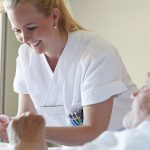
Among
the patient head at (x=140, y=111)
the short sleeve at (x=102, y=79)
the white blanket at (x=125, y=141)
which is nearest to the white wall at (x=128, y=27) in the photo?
the short sleeve at (x=102, y=79)

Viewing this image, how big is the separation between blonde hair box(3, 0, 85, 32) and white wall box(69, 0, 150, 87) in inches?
36.0

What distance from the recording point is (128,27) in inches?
87.7

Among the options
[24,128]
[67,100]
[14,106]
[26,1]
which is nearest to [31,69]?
[67,100]

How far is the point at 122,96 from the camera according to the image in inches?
50.1

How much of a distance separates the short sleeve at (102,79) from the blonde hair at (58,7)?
19 centimetres

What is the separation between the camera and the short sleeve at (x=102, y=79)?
3.83 ft

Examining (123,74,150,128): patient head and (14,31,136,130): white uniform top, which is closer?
(123,74,150,128): patient head

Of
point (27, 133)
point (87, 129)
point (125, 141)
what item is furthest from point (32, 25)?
point (125, 141)

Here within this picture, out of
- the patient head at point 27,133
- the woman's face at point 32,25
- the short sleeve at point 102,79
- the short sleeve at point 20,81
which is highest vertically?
the woman's face at point 32,25

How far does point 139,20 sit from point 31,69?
1.00m

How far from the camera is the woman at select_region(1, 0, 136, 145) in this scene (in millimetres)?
1165

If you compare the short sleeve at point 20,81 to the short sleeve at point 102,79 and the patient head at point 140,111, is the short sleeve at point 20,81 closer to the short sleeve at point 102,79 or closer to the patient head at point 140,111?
the short sleeve at point 102,79

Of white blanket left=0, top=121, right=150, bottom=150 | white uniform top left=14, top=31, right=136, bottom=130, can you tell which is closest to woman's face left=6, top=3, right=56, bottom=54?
white uniform top left=14, top=31, right=136, bottom=130

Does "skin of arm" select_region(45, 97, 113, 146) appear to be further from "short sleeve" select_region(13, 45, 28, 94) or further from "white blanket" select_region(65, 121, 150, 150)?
"white blanket" select_region(65, 121, 150, 150)
